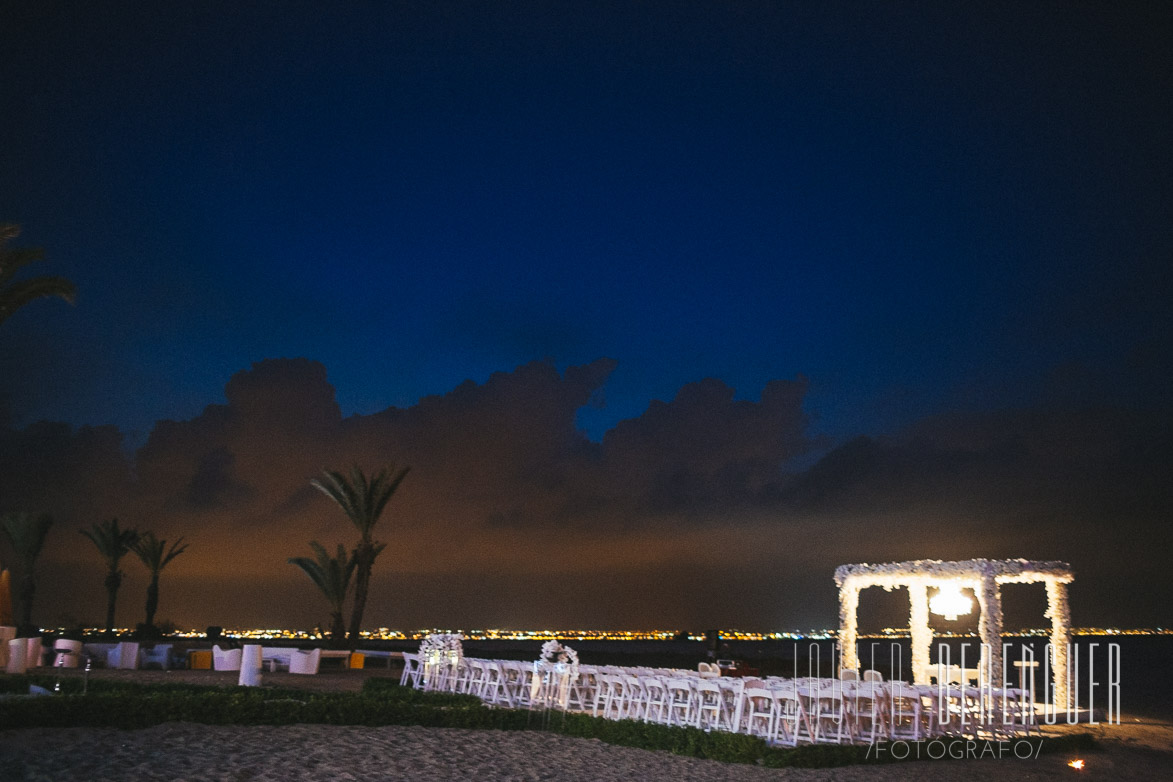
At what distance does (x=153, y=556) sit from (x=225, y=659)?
16831 millimetres

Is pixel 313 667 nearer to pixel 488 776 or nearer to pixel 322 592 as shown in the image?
pixel 322 592

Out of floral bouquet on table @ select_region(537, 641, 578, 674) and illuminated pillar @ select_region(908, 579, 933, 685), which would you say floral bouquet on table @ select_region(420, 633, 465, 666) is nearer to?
floral bouquet on table @ select_region(537, 641, 578, 674)

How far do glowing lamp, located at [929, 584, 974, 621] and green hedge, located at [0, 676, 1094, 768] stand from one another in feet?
16.4

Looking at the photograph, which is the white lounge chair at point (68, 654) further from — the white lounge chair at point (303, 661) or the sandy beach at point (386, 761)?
the sandy beach at point (386, 761)

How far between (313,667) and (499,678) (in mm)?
8531

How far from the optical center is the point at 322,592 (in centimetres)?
3203

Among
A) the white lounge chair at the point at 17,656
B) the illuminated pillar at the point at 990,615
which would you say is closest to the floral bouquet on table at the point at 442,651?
the white lounge chair at the point at 17,656

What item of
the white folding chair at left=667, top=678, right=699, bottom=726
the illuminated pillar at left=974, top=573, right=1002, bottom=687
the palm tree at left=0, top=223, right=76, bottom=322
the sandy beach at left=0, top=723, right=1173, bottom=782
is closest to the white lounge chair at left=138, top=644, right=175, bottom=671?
the palm tree at left=0, top=223, right=76, bottom=322

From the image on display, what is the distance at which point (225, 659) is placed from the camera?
74.2ft

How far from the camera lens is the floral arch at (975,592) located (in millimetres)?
18000

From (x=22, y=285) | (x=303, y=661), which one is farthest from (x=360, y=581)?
(x=22, y=285)

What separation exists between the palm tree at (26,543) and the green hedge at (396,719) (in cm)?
2289

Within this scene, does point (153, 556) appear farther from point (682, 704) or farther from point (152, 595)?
point (682, 704)

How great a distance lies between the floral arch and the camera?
1800 centimetres
